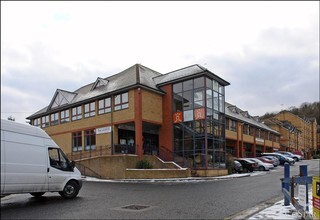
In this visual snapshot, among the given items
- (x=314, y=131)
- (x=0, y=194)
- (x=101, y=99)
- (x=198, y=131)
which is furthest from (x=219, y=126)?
(x=314, y=131)

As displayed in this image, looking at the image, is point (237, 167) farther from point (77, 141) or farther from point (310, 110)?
point (310, 110)

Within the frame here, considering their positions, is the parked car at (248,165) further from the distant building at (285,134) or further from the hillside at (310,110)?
the hillside at (310,110)

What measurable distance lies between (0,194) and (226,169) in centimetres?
2254

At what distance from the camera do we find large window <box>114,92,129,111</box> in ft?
101

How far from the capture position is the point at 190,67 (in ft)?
107

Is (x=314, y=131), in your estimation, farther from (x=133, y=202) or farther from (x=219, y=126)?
(x=133, y=202)

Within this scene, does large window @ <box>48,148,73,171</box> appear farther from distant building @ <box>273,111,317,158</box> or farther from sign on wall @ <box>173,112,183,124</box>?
distant building @ <box>273,111,317,158</box>

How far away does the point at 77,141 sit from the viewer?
118 ft

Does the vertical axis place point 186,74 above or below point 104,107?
above

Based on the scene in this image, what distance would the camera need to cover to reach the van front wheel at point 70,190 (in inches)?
491

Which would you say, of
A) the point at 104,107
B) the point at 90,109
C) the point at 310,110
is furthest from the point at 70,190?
the point at 310,110

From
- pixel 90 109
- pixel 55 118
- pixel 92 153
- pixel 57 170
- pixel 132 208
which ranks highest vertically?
pixel 90 109

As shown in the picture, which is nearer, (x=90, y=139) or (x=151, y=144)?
(x=151, y=144)

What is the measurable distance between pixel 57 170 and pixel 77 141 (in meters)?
24.2
